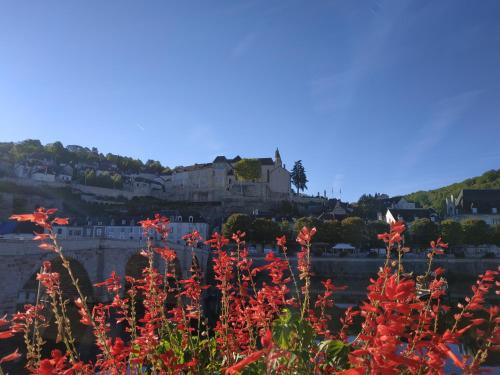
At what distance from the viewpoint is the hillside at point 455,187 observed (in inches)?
3816

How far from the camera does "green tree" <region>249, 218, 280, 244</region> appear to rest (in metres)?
53.2

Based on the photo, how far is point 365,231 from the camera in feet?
183

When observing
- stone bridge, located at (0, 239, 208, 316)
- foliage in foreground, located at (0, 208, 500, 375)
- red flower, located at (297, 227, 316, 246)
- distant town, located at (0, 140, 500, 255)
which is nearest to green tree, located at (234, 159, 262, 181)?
distant town, located at (0, 140, 500, 255)

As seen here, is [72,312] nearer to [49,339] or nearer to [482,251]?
[49,339]

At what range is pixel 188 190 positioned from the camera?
8238 cm

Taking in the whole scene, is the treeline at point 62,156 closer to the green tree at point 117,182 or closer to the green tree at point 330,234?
the green tree at point 117,182

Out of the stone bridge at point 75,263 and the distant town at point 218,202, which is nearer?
the stone bridge at point 75,263

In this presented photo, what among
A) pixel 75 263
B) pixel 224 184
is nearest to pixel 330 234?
pixel 224 184

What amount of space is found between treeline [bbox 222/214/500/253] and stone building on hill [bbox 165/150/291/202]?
2279cm

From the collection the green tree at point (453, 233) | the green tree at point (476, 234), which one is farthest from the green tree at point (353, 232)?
the green tree at point (476, 234)

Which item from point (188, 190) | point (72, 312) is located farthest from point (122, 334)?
point (188, 190)

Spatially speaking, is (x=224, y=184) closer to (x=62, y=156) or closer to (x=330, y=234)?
(x=330, y=234)

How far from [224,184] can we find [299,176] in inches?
604

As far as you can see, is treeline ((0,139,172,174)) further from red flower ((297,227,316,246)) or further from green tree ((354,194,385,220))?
red flower ((297,227,316,246))
